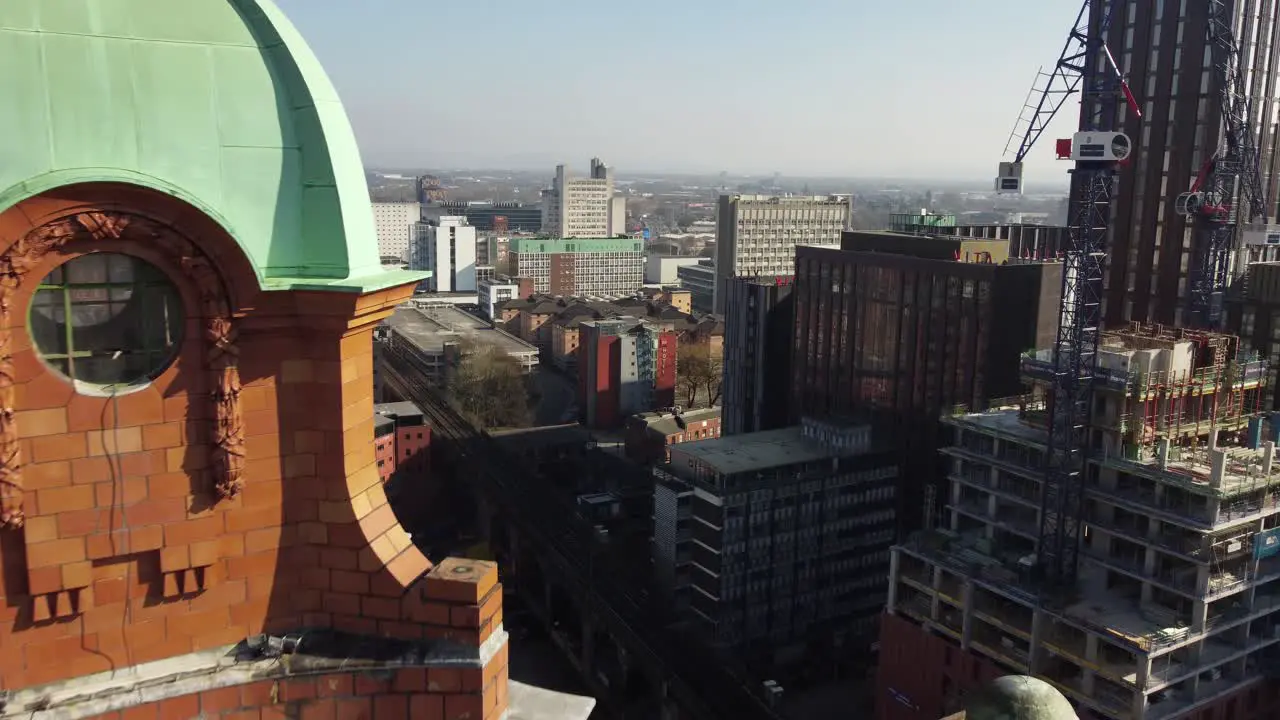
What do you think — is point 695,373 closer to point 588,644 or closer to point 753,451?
point 753,451

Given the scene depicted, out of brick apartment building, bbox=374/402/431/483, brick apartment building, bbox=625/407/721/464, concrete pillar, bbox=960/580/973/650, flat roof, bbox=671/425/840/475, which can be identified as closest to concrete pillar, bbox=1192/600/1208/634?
concrete pillar, bbox=960/580/973/650

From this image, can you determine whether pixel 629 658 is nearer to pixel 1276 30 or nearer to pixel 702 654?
pixel 702 654

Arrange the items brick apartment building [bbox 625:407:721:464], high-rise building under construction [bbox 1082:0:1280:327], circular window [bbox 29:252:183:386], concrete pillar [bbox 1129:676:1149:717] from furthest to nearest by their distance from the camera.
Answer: brick apartment building [bbox 625:407:721:464], high-rise building under construction [bbox 1082:0:1280:327], concrete pillar [bbox 1129:676:1149:717], circular window [bbox 29:252:183:386]

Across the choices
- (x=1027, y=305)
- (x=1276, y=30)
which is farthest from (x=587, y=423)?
(x=1276, y=30)

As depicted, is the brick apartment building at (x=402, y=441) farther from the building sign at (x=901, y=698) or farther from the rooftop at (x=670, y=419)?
the building sign at (x=901, y=698)

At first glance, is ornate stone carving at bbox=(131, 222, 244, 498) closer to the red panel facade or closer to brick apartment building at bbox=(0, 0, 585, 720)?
brick apartment building at bbox=(0, 0, 585, 720)

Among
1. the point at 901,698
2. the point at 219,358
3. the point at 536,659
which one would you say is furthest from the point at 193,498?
the point at 536,659

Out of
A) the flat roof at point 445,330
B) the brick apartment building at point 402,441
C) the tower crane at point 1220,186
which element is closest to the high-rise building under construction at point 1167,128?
the tower crane at point 1220,186
